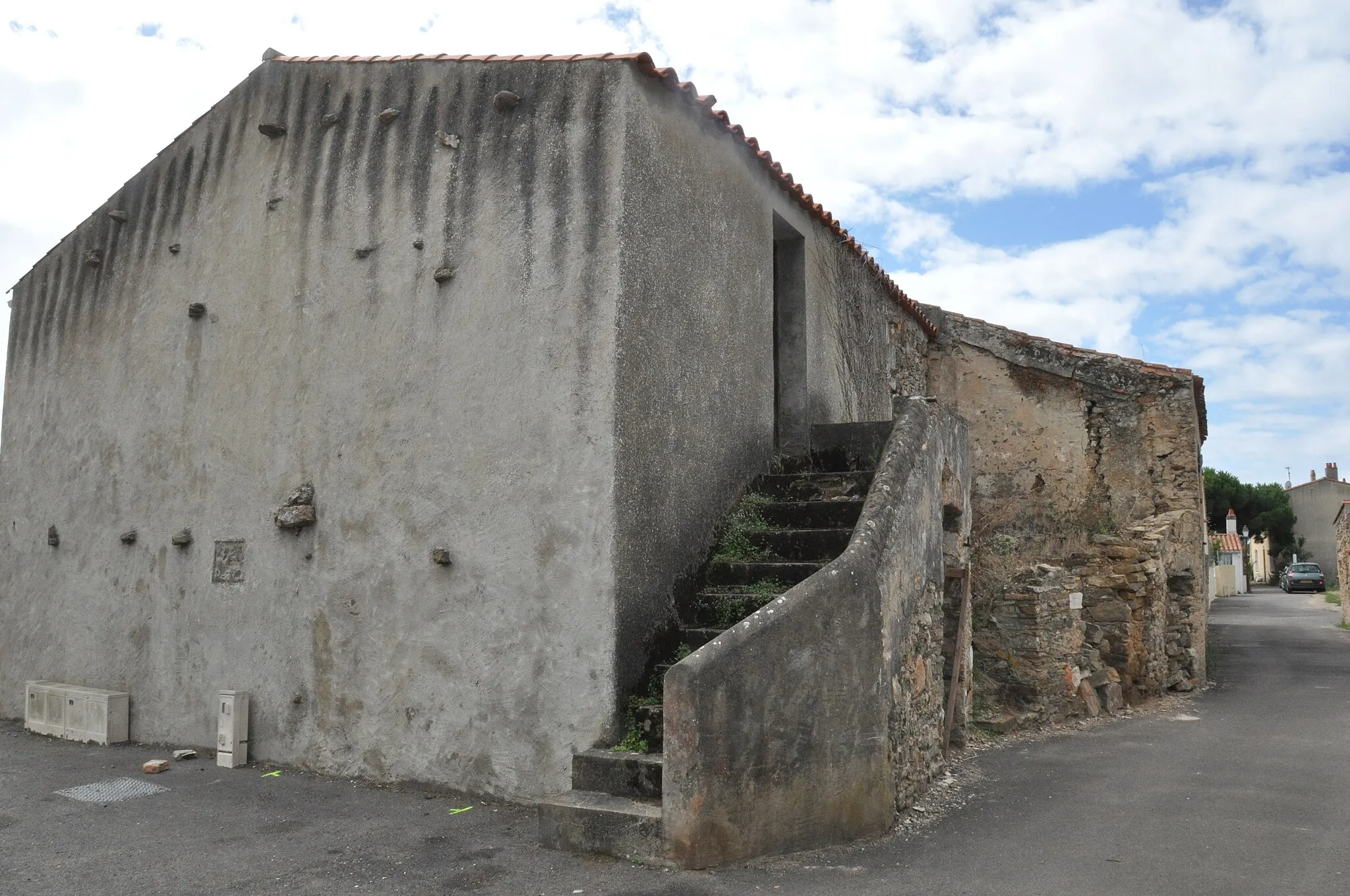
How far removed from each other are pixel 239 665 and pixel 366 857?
2.82m

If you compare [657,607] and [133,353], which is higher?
[133,353]

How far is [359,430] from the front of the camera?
6699 mm

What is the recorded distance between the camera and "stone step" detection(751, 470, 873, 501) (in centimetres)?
693

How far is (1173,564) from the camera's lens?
1113 cm

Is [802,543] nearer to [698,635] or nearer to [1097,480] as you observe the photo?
[698,635]

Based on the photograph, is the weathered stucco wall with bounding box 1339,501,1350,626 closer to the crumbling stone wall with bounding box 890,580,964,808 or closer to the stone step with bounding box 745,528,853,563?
the crumbling stone wall with bounding box 890,580,964,808

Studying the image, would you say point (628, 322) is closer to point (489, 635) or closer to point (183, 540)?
point (489, 635)

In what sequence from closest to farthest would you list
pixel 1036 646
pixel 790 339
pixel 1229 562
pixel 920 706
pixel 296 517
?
pixel 920 706 < pixel 296 517 < pixel 790 339 < pixel 1036 646 < pixel 1229 562

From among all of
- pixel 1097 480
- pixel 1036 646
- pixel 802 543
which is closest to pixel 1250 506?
pixel 1097 480

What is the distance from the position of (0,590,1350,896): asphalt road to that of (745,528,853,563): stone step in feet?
5.34

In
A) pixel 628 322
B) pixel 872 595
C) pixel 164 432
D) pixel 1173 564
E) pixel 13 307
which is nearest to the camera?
pixel 872 595

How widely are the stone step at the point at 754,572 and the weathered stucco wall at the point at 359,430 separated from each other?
1.04 m

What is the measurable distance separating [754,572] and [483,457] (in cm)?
187

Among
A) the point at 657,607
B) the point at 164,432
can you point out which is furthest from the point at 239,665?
the point at 657,607
